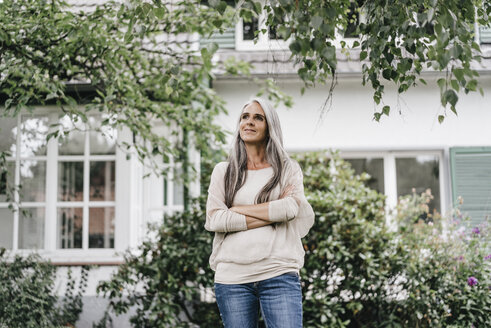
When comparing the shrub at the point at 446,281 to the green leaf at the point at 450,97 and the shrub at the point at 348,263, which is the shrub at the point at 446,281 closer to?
the shrub at the point at 348,263

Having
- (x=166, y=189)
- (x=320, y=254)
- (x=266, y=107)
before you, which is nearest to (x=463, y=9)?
(x=266, y=107)

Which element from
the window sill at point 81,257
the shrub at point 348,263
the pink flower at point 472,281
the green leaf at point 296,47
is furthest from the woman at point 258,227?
the window sill at point 81,257

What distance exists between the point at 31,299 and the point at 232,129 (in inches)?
114

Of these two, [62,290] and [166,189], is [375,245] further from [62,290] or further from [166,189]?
[62,290]

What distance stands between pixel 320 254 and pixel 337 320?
1.92 feet

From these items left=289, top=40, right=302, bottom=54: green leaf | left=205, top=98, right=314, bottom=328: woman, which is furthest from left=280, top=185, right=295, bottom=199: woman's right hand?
left=289, top=40, right=302, bottom=54: green leaf

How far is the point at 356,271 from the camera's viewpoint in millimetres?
4977

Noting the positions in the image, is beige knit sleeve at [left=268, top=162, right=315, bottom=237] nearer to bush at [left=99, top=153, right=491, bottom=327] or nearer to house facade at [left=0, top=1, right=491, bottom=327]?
bush at [left=99, top=153, right=491, bottom=327]

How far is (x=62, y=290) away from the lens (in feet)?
21.1

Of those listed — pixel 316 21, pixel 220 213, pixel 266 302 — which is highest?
Answer: pixel 316 21

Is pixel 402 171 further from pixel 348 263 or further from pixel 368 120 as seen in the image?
pixel 348 263

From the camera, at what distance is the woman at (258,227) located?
2717 mm

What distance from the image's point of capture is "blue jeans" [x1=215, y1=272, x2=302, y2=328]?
8.89 ft

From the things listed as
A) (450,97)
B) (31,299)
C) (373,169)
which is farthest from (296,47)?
(373,169)
